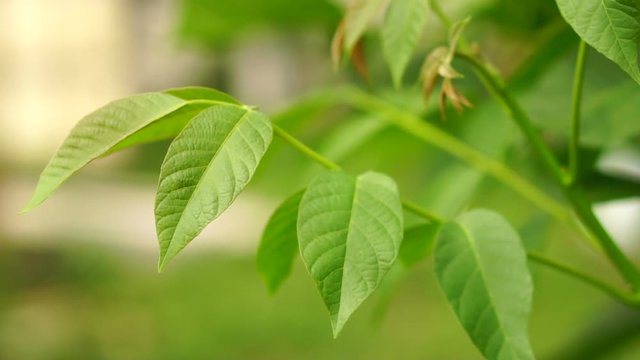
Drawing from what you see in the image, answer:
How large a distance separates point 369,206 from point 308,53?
6581 mm

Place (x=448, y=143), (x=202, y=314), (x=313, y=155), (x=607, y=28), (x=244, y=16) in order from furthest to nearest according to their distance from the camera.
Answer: (x=202, y=314) → (x=244, y=16) → (x=448, y=143) → (x=313, y=155) → (x=607, y=28)

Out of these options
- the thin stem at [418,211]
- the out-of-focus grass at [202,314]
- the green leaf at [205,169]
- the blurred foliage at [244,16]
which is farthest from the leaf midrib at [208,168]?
the out-of-focus grass at [202,314]

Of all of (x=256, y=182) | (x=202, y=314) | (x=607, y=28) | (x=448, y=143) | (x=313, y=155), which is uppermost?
(x=607, y=28)

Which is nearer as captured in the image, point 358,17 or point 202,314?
point 358,17

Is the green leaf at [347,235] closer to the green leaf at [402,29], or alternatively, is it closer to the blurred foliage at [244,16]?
the green leaf at [402,29]

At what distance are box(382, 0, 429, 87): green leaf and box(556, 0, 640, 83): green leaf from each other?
0.42 feet

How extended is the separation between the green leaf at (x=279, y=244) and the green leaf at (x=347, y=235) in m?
0.04

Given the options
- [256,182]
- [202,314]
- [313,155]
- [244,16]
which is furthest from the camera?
[202,314]

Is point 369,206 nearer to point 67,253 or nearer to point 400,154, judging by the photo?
point 400,154

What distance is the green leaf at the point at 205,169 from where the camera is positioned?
496mm

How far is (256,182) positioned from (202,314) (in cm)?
374

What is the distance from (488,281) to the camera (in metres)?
0.59

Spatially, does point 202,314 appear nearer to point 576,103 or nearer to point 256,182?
point 256,182

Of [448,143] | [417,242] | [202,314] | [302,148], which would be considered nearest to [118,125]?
[302,148]
